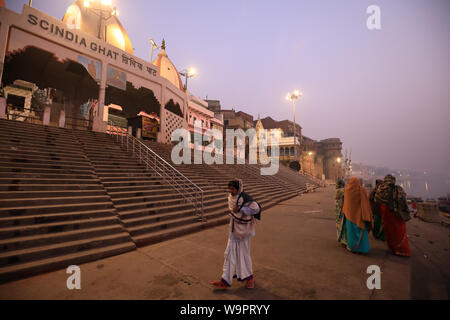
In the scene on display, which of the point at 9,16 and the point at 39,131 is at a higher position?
the point at 9,16

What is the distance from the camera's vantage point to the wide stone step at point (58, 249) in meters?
3.23

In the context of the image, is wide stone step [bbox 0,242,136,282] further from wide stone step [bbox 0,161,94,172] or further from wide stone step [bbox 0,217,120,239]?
wide stone step [bbox 0,161,94,172]

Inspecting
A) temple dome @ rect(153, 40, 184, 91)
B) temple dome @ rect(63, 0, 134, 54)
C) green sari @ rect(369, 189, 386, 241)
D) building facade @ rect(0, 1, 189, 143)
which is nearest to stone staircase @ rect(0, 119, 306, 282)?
building facade @ rect(0, 1, 189, 143)

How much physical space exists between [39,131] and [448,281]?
1310 cm

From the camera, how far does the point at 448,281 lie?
10.2ft

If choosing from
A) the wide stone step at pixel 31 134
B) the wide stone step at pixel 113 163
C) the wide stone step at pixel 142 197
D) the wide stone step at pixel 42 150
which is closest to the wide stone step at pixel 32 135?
the wide stone step at pixel 31 134

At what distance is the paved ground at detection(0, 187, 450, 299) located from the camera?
2.73 metres

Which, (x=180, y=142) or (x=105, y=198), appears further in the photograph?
(x=180, y=142)

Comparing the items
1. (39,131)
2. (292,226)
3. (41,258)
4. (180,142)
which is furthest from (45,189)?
(180,142)

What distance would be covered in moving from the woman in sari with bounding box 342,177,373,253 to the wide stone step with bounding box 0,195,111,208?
646 cm

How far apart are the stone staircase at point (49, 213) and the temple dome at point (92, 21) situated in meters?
11.7

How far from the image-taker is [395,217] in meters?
4.44

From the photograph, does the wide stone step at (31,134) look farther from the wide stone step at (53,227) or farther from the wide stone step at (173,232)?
the wide stone step at (173,232)
